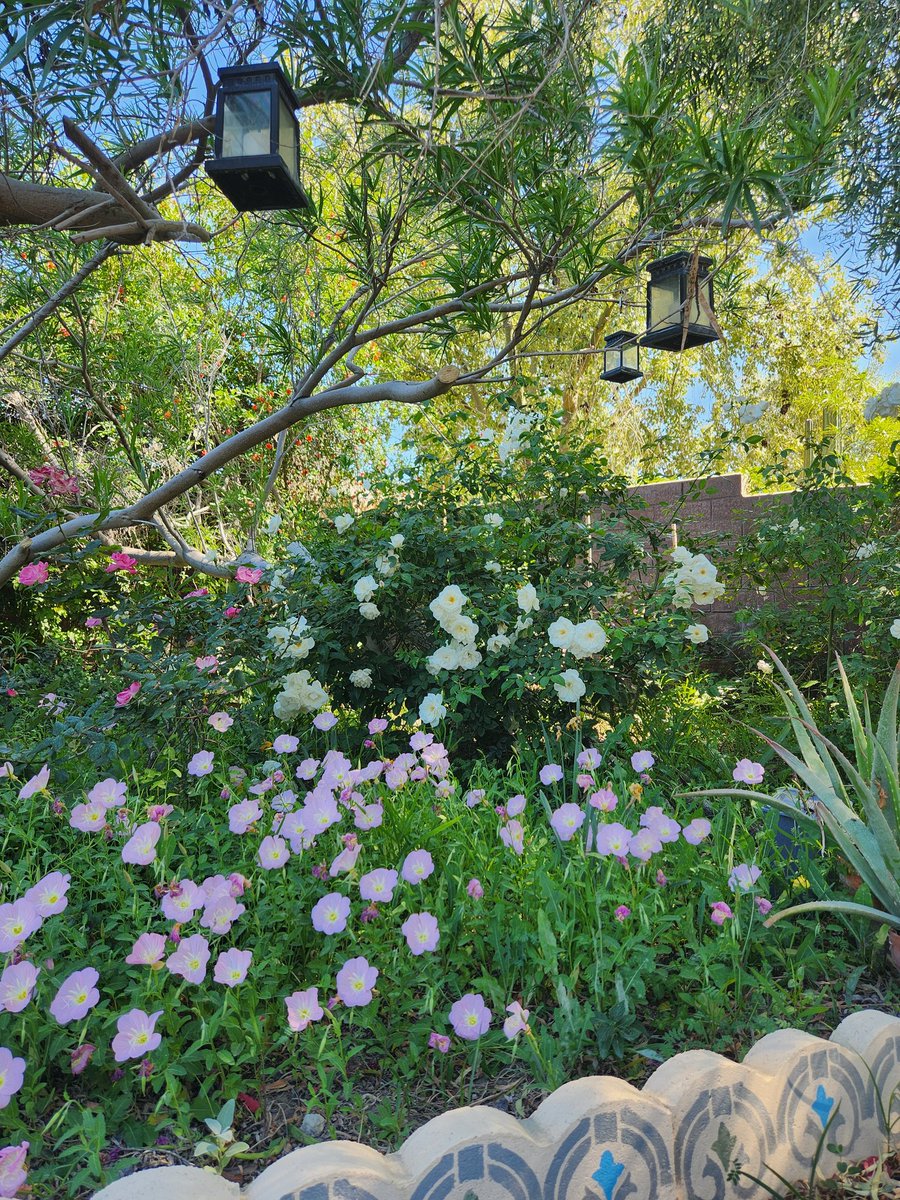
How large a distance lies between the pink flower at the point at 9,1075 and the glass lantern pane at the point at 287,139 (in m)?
1.92

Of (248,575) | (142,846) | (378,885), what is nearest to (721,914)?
(378,885)

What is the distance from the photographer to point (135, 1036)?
1166mm

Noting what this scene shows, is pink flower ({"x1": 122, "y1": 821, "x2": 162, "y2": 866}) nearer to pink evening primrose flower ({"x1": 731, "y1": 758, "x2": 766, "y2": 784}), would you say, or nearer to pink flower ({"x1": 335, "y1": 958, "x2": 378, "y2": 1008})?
pink flower ({"x1": 335, "y1": 958, "x2": 378, "y2": 1008})

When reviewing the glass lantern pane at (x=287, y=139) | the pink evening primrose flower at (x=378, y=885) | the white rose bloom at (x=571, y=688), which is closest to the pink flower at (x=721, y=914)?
the pink evening primrose flower at (x=378, y=885)

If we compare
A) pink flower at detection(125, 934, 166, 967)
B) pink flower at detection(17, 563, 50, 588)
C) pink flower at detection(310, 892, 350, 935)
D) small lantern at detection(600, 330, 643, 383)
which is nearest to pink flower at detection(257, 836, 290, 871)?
pink flower at detection(310, 892, 350, 935)

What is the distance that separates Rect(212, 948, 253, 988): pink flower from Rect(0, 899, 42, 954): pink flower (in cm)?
29

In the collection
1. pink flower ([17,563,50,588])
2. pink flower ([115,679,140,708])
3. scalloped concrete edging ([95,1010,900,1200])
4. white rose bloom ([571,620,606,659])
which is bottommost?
scalloped concrete edging ([95,1010,900,1200])

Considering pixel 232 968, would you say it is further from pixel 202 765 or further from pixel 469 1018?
pixel 202 765

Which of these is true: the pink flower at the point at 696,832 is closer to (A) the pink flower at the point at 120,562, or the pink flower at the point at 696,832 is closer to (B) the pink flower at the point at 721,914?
(B) the pink flower at the point at 721,914

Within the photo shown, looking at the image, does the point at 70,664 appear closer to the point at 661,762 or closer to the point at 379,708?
the point at 379,708

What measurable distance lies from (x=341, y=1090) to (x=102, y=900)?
0.61 meters

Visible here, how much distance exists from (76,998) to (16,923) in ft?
0.53

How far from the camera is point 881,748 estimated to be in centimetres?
181

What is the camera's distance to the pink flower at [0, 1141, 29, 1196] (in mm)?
977
